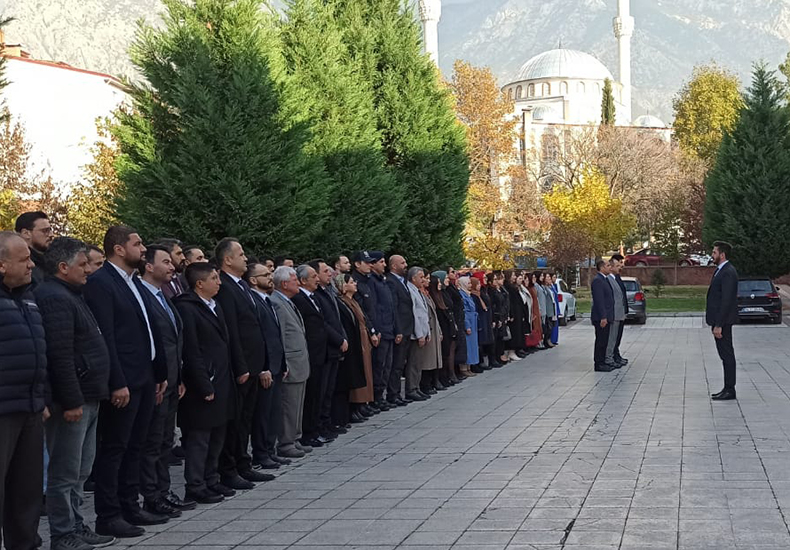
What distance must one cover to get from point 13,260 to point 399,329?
9.56 m

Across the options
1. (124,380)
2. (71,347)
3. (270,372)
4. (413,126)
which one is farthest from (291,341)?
(413,126)

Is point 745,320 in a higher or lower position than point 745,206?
lower

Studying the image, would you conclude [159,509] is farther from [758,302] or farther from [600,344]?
[758,302]

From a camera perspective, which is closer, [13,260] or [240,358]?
[13,260]

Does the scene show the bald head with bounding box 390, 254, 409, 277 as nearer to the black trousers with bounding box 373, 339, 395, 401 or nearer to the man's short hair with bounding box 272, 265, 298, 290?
the black trousers with bounding box 373, 339, 395, 401

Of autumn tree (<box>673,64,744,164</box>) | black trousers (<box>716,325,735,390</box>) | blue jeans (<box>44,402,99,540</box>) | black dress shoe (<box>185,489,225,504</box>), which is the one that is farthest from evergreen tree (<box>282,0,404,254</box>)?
autumn tree (<box>673,64,744,164</box>)

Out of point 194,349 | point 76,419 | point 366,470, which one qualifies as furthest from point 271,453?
point 76,419

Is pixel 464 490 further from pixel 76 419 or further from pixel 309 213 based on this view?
pixel 309 213

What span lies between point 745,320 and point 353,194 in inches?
795

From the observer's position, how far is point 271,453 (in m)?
10.9

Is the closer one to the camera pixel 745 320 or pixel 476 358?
pixel 476 358

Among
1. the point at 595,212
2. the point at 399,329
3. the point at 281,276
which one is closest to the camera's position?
the point at 281,276

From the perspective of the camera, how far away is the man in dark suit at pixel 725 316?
15.2m

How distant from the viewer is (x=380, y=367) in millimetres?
15250
